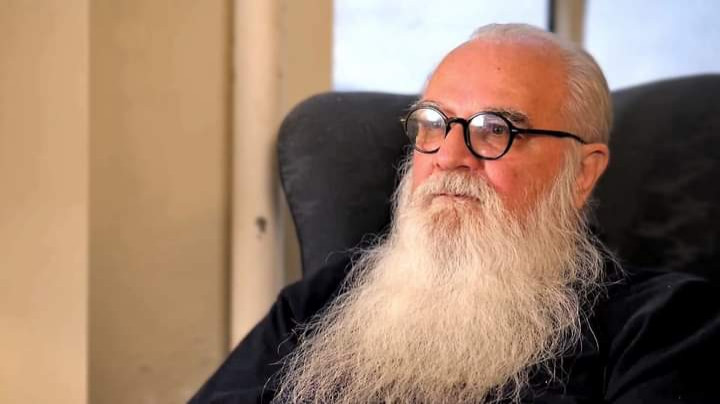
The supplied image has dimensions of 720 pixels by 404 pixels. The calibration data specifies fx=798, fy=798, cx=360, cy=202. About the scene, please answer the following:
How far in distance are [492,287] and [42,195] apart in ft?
2.52

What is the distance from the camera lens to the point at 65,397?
140 centimetres

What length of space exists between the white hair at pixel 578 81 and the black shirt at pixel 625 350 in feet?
0.91

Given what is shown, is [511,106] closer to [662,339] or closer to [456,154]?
[456,154]

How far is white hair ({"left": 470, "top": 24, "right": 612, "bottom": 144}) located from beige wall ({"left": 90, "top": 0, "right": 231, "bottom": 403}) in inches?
24.4

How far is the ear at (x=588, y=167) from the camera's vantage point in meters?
1.45

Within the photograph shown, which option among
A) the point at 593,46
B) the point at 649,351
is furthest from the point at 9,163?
the point at 593,46

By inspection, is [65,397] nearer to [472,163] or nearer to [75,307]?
[75,307]

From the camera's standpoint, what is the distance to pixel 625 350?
1190 millimetres

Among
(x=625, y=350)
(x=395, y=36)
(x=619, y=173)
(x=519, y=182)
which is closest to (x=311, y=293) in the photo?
(x=519, y=182)

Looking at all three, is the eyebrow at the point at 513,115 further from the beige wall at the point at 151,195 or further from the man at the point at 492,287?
the beige wall at the point at 151,195

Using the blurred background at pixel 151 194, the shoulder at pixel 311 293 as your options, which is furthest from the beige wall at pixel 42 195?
the shoulder at pixel 311 293

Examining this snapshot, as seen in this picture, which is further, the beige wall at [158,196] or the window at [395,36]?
the window at [395,36]

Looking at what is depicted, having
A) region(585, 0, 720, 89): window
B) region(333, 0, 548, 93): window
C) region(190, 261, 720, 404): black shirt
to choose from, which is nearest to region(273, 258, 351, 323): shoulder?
region(190, 261, 720, 404): black shirt

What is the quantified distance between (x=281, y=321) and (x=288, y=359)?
75 millimetres
